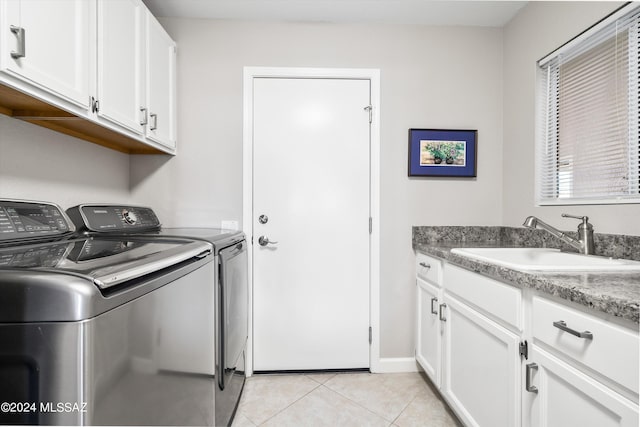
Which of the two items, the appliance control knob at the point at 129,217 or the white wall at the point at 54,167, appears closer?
the white wall at the point at 54,167

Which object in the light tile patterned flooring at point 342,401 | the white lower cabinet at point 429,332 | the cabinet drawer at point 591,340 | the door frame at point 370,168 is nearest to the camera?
the cabinet drawer at point 591,340

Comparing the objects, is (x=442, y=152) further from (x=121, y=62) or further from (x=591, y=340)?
(x=121, y=62)

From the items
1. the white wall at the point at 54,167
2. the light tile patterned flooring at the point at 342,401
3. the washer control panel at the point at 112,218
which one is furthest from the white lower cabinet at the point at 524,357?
the white wall at the point at 54,167

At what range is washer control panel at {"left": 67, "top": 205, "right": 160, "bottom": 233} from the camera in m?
1.48

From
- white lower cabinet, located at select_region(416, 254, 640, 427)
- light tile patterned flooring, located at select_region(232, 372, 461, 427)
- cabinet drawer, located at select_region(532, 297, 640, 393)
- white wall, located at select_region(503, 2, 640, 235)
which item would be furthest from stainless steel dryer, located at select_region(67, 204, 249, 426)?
white wall, located at select_region(503, 2, 640, 235)

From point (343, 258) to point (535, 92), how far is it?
1.62 m

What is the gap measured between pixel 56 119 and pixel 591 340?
2.08 metres

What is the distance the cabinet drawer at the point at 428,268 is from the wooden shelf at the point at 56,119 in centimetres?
188

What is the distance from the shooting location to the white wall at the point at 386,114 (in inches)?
82.0

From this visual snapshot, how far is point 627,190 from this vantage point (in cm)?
135

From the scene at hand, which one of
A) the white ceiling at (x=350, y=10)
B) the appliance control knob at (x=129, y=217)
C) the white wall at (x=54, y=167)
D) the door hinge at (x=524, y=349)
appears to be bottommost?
the door hinge at (x=524, y=349)

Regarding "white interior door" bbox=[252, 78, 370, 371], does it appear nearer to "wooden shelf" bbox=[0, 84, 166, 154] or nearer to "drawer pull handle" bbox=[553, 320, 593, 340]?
"wooden shelf" bbox=[0, 84, 166, 154]

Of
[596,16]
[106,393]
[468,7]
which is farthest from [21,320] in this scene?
[468,7]

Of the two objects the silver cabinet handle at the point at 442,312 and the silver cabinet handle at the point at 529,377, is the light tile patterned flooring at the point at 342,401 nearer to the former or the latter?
the silver cabinet handle at the point at 442,312
